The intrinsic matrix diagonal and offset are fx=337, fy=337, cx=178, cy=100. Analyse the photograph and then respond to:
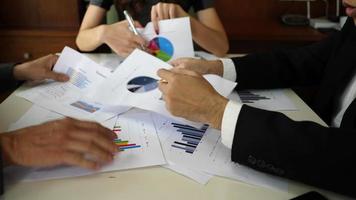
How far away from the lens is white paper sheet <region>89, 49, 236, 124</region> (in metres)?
0.78

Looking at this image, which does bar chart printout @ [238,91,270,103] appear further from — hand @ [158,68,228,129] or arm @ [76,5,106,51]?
arm @ [76,5,106,51]

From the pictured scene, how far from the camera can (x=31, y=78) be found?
3.22 ft

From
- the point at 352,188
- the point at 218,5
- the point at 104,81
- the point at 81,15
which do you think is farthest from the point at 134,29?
the point at 218,5

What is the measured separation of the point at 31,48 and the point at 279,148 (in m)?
1.71

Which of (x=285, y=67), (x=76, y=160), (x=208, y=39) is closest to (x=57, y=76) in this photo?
(x=76, y=160)

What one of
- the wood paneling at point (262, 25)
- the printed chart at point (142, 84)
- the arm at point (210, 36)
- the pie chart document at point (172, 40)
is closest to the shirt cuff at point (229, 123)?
the printed chart at point (142, 84)

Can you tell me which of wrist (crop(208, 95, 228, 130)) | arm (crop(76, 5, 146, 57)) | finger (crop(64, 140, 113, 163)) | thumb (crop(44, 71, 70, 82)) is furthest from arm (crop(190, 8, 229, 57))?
finger (crop(64, 140, 113, 163))

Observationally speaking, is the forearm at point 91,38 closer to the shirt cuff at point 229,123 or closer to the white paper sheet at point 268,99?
the white paper sheet at point 268,99

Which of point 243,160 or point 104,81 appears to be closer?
point 243,160

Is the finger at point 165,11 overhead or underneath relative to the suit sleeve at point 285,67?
overhead

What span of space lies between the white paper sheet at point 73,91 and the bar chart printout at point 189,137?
0.15 meters

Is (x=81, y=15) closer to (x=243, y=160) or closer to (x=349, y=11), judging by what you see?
(x=349, y=11)

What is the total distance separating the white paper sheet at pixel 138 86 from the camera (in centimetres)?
78

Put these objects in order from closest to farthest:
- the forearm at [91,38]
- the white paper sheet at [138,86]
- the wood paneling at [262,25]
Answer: the white paper sheet at [138,86], the forearm at [91,38], the wood paneling at [262,25]
